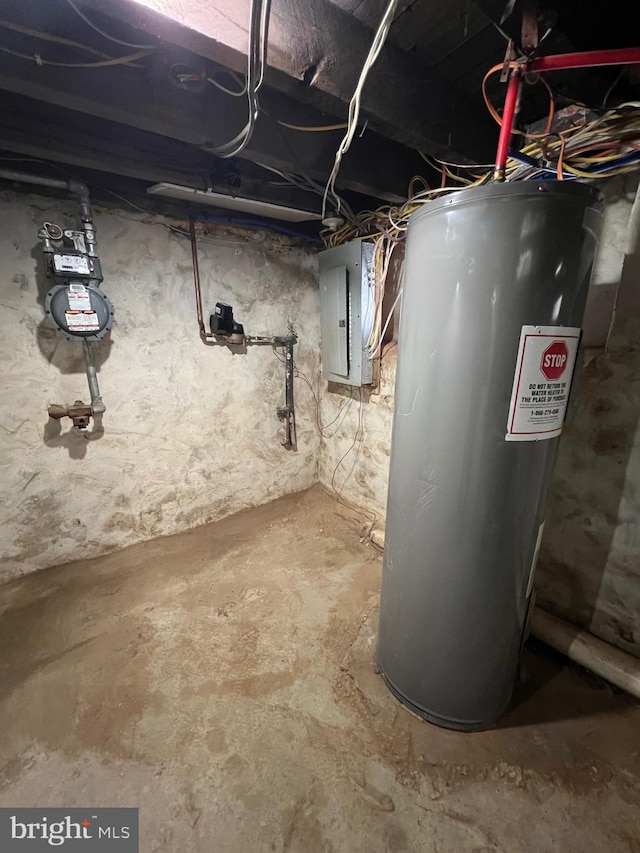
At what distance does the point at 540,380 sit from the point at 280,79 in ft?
3.49

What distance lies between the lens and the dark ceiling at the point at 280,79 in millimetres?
803

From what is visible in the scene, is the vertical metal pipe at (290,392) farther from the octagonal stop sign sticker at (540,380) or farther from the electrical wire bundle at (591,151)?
the octagonal stop sign sticker at (540,380)

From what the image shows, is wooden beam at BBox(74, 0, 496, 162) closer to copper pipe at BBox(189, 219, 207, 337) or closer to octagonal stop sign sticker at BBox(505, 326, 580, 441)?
octagonal stop sign sticker at BBox(505, 326, 580, 441)

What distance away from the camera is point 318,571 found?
78.0 inches

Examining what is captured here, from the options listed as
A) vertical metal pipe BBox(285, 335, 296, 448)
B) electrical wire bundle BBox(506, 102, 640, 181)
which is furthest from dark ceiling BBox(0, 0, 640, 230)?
Answer: vertical metal pipe BBox(285, 335, 296, 448)

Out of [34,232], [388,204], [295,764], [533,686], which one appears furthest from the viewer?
[388,204]

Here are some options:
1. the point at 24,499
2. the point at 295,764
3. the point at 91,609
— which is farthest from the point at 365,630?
the point at 24,499

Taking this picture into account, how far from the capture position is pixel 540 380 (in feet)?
2.82

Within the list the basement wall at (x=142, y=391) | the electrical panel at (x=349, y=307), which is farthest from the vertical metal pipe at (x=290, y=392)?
the electrical panel at (x=349, y=307)

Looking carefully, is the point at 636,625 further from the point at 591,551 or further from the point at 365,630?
the point at 365,630

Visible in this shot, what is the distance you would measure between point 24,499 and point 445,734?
7.29ft

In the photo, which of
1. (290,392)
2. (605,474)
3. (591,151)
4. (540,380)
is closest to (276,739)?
(540,380)

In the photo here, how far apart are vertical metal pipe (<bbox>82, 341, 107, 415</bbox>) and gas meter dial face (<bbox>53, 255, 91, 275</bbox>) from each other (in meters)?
0.35

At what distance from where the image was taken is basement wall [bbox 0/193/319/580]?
65.3 inches
